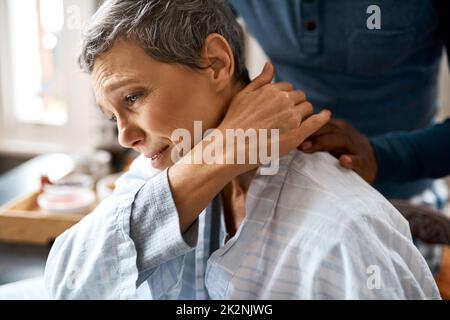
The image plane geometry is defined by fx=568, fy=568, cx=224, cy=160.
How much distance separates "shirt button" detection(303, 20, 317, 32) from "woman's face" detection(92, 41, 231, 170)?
36 cm

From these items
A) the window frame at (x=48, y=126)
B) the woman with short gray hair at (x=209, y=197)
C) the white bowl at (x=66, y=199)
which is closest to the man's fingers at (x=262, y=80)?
the woman with short gray hair at (x=209, y=197)

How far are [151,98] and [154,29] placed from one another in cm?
10

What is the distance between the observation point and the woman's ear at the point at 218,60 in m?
0.87

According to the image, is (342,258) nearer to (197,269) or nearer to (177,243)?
(177,243)

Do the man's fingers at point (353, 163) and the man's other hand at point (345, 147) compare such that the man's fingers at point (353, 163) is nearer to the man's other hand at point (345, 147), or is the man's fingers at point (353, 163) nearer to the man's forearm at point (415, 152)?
→ the man's other hand at point (345, 147)

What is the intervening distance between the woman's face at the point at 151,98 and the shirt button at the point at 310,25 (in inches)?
14.4

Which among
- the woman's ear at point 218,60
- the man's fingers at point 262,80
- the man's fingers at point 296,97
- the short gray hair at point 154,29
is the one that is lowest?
the man's fingers at point 296,97

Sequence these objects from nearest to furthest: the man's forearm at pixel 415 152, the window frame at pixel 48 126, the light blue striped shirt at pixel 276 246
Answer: the light blue striped shirt at pixel 276 246 → the man's forearm at pixel 415 152 → the window frame at pixel 48 126

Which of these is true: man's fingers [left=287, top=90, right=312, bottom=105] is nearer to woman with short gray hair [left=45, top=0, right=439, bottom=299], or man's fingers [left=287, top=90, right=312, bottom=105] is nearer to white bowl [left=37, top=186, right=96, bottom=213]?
woman with short gray hair [left=45, top=0, right=439, bottom=299]

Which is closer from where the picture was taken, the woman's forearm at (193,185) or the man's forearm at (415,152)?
the woman's forearm at (193,185)

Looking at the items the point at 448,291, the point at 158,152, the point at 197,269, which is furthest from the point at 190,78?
the point at 448,291

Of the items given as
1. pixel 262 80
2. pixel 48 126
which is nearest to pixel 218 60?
pixel 262 80

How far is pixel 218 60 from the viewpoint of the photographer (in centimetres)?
90

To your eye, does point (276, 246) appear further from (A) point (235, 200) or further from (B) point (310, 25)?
(B) point (310, 25)
